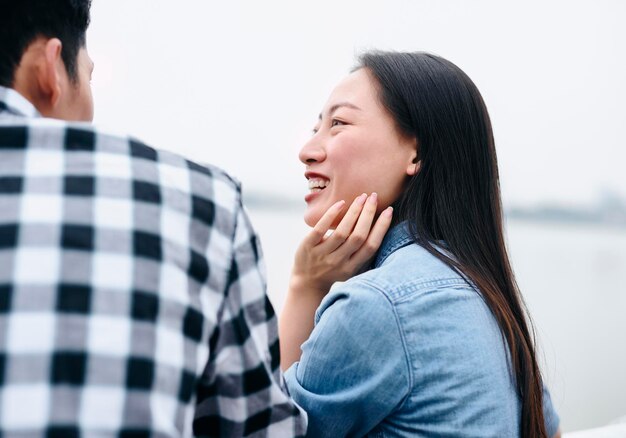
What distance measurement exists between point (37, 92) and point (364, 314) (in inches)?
18.5

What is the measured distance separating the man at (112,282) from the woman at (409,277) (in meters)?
0.15

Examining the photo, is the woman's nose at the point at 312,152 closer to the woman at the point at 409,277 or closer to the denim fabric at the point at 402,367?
the woman at the point at 409,277

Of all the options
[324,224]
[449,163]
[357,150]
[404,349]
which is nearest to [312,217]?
[324,224]

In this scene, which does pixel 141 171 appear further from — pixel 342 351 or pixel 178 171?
pixel 342 351

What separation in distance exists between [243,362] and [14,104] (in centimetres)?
35

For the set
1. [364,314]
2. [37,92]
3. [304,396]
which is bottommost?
[304,396]

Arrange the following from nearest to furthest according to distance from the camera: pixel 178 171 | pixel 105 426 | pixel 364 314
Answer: pixel 105 426 < pixel 178 171 < pixel 364 314

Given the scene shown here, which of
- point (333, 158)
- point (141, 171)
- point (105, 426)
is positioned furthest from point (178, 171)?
point (333, 158)

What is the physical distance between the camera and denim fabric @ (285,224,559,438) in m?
0.81

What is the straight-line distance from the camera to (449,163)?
3.40ft

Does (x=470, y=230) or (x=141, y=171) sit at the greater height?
(x=141, y=171)

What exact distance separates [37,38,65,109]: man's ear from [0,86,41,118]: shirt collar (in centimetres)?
4

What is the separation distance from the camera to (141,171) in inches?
23.6

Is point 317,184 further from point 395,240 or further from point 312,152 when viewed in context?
point 395,240
